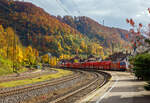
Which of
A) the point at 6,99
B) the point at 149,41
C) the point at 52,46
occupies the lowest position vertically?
the point at 6,99

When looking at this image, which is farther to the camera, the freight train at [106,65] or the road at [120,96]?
the freight train at [106,65]

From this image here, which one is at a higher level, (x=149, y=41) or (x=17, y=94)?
(x=149, y=41)

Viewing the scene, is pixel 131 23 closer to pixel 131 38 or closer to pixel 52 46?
pixel 131 38

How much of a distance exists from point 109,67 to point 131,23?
162 feet

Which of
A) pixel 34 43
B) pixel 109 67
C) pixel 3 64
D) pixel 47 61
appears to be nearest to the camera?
pixel 3 64

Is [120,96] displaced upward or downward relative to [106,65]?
downward

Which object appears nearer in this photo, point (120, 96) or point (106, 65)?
point (120, 96)

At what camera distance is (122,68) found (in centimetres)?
4997

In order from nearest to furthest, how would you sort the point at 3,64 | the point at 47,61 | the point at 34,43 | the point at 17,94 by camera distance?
the point at 17,94
the point at 3,64
the point at 47,61
the point at 34,43

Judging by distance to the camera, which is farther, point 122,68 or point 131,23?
point 122,68

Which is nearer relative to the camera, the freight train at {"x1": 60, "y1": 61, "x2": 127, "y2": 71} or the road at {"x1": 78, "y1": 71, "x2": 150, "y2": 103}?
the road at {"x1": 78, "y1": 71, "x2": 150, "y2": 103}

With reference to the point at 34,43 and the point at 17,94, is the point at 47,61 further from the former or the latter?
the point at 17,94

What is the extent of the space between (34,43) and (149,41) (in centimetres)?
18619

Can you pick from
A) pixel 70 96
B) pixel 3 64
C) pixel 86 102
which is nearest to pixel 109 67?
pixel 3 64
